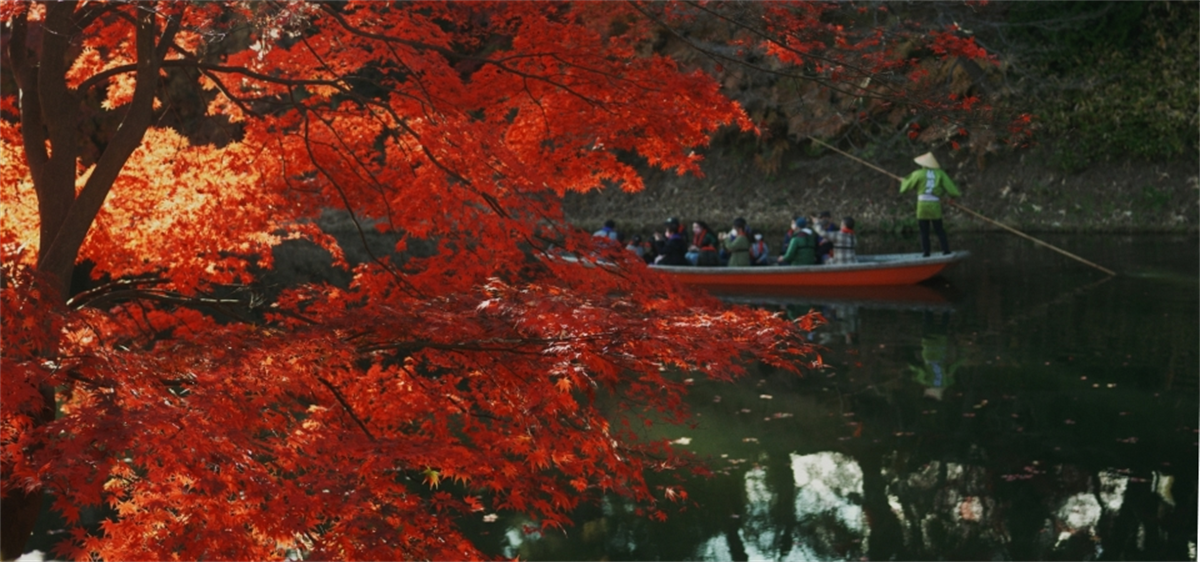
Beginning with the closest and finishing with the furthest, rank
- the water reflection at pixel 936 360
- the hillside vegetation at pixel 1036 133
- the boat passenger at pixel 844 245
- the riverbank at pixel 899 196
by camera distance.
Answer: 1. the water reflection at pixel 936 360
2. the boat passenger at pixel 844 245
3. the riverbank at pixel 899 196
4. the hillside vegetation at pixel 1036 133

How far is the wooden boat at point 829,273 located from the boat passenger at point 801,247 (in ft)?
1.07

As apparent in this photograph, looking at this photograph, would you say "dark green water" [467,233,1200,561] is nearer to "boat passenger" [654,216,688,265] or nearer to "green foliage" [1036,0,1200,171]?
"boat passenger" [654,216,688,265]

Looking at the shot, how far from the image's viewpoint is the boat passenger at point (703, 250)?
17375 millimetres

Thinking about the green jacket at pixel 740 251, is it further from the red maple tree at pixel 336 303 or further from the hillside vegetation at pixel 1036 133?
the red maple tree at pixel 336 303

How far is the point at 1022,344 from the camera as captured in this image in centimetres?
1244

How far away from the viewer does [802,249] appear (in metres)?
16.7

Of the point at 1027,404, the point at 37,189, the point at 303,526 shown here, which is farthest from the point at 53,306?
the point at 1027,404

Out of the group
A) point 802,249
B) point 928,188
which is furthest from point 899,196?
point 802,249

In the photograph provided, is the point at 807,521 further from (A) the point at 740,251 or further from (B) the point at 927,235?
(B) the point at 927,235

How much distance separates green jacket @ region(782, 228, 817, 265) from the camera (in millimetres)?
16625

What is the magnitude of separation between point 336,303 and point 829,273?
11.3m

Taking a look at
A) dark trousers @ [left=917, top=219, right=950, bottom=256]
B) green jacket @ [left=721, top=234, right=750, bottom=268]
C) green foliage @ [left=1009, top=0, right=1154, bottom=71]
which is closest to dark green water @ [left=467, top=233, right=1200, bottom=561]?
dark trousers @ [left=917, top=219, right=950, bottom=256]

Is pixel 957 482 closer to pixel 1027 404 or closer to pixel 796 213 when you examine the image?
pixel 1027 404

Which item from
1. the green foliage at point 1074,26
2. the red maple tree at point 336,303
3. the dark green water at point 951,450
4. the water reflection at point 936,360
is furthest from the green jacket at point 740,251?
the green foliage at point 1074,26
